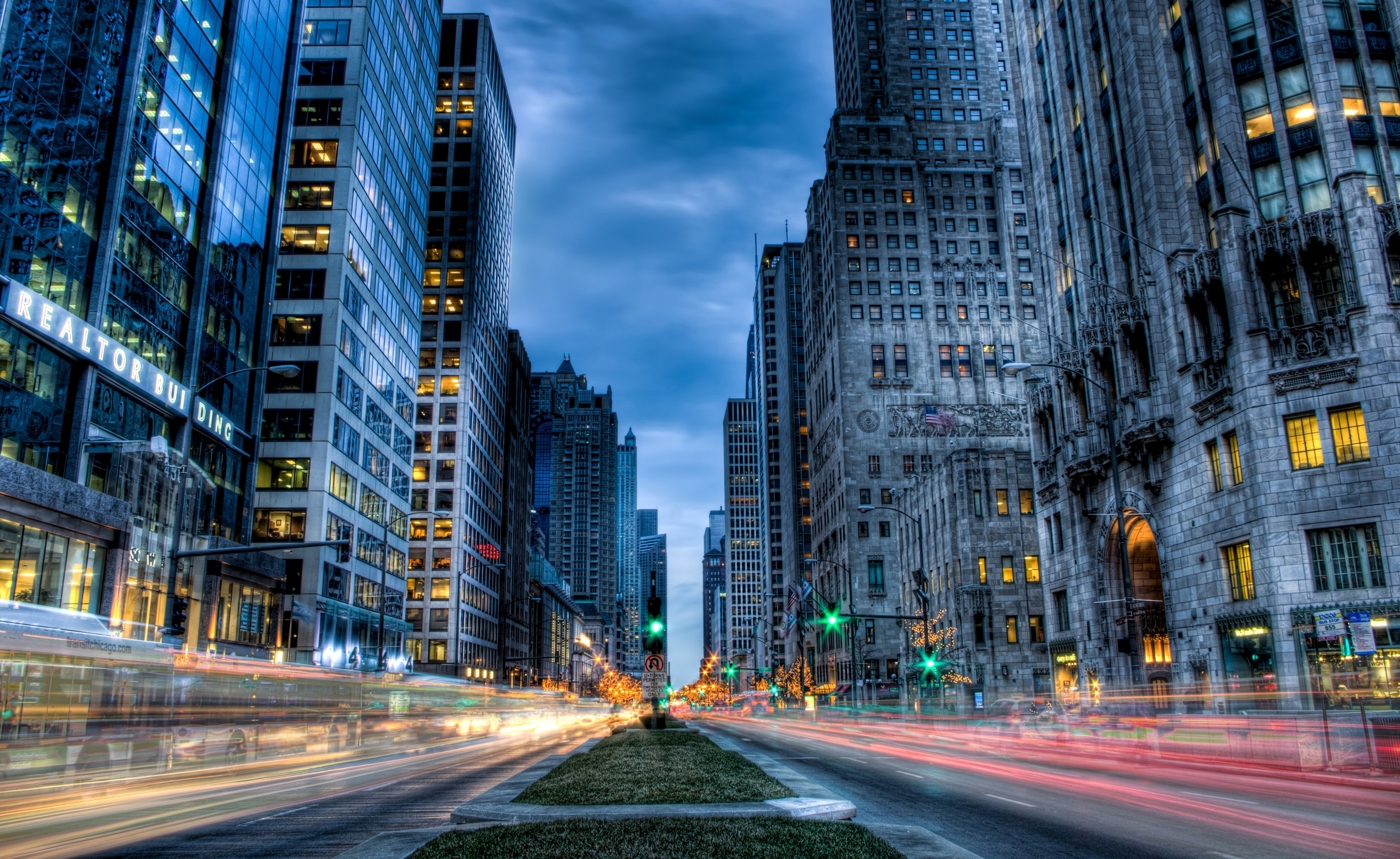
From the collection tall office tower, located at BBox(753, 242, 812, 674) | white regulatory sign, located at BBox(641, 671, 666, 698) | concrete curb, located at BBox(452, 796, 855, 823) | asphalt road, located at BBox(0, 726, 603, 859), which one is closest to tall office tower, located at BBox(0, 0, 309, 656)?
asphalt road, located at BBox(0, 726, 603, 859)

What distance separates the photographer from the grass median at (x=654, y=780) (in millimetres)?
15773

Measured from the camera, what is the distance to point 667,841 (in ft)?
38.0

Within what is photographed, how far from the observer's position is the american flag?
93.6m

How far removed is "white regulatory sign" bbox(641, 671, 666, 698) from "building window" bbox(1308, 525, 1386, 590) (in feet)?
92.2

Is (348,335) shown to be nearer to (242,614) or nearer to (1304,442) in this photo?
(242,614)

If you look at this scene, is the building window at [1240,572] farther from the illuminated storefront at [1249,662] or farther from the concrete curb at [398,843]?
the concrete curb at [398,843]

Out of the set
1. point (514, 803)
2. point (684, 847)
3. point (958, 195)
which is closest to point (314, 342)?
point (514, 803)

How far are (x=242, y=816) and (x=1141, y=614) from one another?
4048 cm

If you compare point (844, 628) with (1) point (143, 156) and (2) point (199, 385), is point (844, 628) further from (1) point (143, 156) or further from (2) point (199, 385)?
(1) point (143, 156)

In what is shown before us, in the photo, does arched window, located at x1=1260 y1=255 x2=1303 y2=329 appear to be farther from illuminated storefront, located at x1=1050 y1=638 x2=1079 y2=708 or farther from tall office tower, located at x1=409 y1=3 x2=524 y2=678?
tall office tower, located at x1=409 y1=3 x2=524 y2=678

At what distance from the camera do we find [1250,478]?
114 feet

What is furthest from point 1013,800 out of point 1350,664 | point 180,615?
point 180,615

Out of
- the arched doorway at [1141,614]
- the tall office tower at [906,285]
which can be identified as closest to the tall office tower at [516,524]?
the tall office tower at [906,285]

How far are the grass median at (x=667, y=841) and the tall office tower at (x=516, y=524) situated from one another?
119 metres
